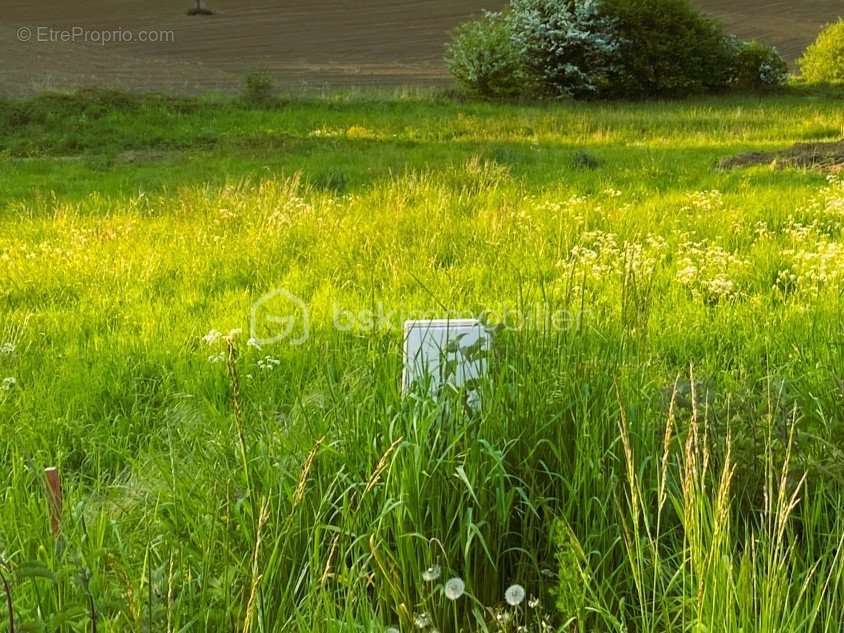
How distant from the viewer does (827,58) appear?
37469 mm

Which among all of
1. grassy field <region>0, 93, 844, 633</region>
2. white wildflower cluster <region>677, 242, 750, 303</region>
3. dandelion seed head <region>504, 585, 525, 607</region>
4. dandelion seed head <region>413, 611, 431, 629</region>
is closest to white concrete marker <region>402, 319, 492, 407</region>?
grassy field <region>0, 93, 844, 633</region>

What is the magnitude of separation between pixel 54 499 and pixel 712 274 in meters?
4.81

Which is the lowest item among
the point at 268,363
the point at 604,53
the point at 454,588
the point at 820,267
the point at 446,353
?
the point at 268,363

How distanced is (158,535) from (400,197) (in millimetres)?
7043

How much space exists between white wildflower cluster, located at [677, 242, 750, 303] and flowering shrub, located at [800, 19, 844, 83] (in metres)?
34.5

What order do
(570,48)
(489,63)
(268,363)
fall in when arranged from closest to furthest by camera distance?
(268,363)
(489,63)
(570,48)

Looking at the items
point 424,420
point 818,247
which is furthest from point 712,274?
point 424,420

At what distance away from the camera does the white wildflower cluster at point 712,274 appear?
536 centimetres

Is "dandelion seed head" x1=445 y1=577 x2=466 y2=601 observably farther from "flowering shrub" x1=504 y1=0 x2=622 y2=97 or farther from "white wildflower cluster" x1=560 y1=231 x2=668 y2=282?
"flowering shrub" x1=504 y1=0 x2=622 y2=97

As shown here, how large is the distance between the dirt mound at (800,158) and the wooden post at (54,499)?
10745 mm

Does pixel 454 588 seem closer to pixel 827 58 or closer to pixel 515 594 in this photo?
pixel 515 594

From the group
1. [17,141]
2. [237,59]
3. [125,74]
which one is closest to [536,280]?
[17,141]

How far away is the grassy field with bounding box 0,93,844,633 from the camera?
93.5 inches

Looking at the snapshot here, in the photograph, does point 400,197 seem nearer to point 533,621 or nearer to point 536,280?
point 536,280
